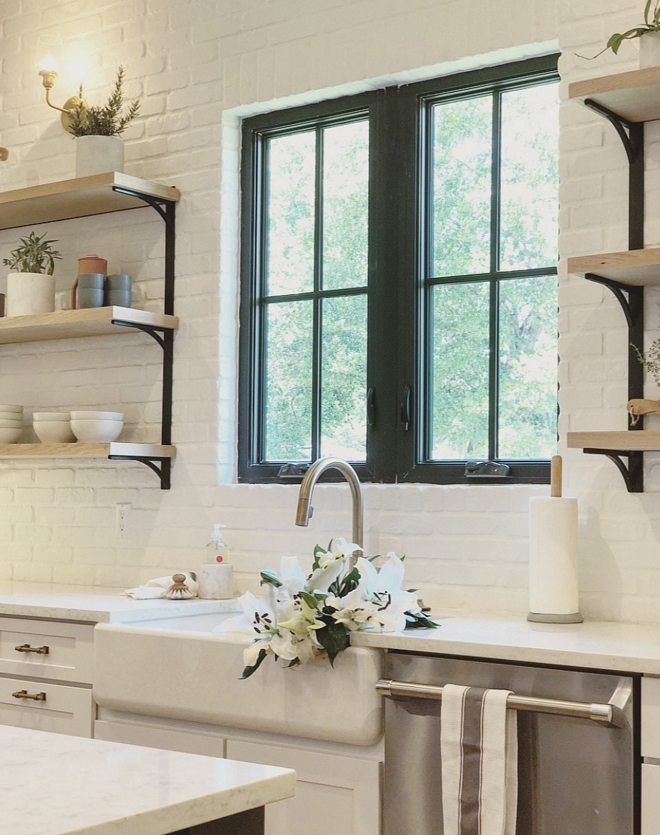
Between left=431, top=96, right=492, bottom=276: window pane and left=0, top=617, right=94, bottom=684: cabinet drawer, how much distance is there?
1.47m

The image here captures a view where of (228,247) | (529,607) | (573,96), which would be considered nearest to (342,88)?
(228,247)

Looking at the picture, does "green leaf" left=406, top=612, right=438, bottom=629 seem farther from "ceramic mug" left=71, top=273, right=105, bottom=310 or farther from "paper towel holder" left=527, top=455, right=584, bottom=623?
"ceramic mug" left=71, top=273, right=105, bottom=310

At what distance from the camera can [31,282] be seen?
3684 millimetres

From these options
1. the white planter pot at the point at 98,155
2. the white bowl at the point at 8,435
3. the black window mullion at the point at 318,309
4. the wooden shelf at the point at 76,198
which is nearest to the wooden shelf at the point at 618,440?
the black window mullion at the point at 318,309

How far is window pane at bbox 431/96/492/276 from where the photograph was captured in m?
3.11

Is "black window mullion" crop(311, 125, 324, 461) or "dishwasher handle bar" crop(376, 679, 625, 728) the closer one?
"dishwasher handle bar" crop(376, 679, 625, 728)

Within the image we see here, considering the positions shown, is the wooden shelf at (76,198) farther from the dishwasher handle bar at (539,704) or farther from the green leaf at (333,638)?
the dishwasher handle bar at (539,704)

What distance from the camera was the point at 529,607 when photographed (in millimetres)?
2754

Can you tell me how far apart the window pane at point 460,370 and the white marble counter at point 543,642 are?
63 centimetres

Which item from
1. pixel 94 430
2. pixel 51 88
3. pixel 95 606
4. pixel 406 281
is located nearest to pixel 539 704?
pixel 95 606

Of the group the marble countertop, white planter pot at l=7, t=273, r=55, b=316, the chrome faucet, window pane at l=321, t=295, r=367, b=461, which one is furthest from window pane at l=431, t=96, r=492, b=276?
the marble countertop

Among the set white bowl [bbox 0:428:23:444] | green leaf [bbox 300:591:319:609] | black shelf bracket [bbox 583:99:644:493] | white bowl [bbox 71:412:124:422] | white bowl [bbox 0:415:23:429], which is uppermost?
black shelf bracket [bbox 583:99:644:493]

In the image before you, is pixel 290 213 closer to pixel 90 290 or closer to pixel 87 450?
pixel 90 290

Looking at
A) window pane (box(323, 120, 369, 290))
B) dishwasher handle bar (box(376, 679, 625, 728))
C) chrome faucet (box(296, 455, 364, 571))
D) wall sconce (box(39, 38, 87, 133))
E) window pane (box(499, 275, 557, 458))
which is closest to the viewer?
dishwasher handle bar (box(376, 679, 625, 728))
